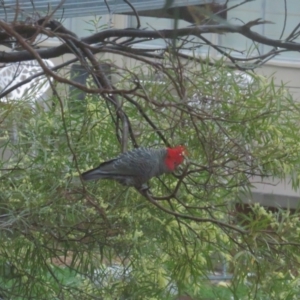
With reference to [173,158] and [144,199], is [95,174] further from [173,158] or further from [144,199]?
[144,199]

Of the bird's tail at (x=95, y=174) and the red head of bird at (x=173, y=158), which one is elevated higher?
the red head of bird at (x=173, y=158)

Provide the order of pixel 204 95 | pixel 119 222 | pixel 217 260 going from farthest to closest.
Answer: pixel 217 260 → pixel 119 222 → pixel 204 95

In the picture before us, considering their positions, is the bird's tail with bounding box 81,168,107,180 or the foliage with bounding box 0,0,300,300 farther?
the foliage with bounding box 0,0,300,300

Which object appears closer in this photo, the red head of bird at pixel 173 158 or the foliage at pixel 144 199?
the red head of bird at pixel 173 158

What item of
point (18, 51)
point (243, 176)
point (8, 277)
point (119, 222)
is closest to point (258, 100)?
point (243, 176)

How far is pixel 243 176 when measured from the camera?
197 centimetres

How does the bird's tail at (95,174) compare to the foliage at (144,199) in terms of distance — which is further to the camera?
the foliage at (144,199)

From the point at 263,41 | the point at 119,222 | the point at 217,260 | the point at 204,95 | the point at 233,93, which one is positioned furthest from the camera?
the point at 217,260

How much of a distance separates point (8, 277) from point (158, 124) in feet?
2.24

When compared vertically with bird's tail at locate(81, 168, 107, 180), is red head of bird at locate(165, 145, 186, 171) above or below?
above

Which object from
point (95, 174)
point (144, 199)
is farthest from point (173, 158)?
point (144, 199)

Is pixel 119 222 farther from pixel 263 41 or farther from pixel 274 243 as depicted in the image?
pixel 263 41

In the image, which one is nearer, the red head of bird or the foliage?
the red head of bird

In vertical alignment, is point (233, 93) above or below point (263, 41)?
below
